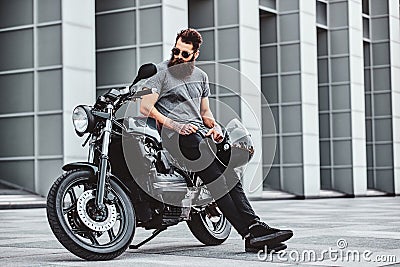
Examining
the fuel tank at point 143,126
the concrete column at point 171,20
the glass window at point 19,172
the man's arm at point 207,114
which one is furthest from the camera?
the concrete column at point 171,20

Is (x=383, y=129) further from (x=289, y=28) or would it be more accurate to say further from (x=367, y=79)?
(x=289, y=28)

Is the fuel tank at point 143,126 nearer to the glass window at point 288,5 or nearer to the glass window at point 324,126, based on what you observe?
the glass window at point 288,5

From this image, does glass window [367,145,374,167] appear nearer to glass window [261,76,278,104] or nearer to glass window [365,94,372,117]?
glass window [365,94,372,117]

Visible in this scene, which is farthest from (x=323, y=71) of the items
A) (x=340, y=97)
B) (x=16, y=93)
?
(x=16, y=93)

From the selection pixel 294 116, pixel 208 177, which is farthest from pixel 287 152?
pixel 208 177

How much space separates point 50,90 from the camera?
1869 cm

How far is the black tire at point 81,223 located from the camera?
5.50 meters

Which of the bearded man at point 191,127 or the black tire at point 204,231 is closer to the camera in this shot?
the bearded man at point 191,127

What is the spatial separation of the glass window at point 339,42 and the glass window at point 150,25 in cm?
984

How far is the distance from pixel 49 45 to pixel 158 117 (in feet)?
42.8

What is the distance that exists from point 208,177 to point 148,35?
49.2ft

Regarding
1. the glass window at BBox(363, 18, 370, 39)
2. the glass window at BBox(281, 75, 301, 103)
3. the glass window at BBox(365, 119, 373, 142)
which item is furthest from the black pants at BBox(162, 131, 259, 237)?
the glass window at BBox(365, 119, 373, 142)

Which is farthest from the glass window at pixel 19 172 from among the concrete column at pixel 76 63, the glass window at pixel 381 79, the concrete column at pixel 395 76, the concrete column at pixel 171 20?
the glass window at pixel 381 79

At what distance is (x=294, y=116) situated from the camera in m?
26.0
